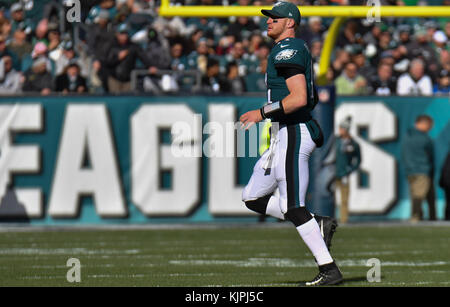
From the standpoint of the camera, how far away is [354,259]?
10.0 m

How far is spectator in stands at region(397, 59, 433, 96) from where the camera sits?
17.5 m

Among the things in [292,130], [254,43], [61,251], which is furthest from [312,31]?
[292,130]

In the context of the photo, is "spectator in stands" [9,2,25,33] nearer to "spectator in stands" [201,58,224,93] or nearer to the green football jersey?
"spectator in stands" [201,58,224,93]

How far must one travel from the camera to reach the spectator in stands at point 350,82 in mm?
17122

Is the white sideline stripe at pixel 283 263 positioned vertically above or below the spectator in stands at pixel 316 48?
below

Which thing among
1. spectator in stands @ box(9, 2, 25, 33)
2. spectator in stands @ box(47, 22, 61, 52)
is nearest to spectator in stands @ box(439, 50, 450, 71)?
spectator in stands @ box(47, 22, 61, 52)

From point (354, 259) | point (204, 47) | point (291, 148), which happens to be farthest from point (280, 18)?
point (204, 47)

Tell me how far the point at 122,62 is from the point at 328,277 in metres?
9.36

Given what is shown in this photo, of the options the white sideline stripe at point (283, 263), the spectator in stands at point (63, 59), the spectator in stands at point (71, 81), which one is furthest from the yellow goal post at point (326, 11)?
the white sideline stripe at point (283, 263)

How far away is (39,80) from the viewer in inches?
636

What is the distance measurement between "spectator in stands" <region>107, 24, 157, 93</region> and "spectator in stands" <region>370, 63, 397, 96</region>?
11.5 ft

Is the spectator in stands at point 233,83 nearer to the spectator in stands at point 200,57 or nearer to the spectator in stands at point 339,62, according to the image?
the spectator in stands at point 200,57

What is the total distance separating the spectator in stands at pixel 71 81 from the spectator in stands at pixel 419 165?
4.60m
